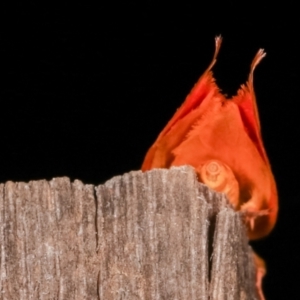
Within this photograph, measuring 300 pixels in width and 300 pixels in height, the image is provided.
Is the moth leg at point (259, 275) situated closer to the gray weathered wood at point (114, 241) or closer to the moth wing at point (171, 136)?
the gray weathered wood at point (114, 241)

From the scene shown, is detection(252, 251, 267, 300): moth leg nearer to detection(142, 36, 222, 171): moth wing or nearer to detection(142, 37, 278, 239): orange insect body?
→ detection(142, 37, 278, 239): orange insect body

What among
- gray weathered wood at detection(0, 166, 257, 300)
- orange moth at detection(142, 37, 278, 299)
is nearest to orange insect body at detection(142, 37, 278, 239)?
orange moth at detection(142, 37, 278, 299)

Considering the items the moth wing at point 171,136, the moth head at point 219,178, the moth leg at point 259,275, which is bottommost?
the moth leg at point 259,275

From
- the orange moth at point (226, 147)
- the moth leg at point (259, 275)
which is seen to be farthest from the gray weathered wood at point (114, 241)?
the orange moth at point (226, 147)

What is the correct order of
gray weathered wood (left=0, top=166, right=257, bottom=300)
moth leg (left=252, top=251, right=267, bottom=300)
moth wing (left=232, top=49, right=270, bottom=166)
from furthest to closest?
moth wing (left=232, top=49, right=270, bottom=166) → moth leg (left=252, top=251, right=267, bottom=300) → gray weathered wood (left=0, top=166, right=257, bottom=300)

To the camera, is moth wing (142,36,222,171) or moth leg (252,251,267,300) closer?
moth leg (252,251,267,300)

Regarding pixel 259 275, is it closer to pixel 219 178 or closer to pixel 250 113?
pixel 219 178

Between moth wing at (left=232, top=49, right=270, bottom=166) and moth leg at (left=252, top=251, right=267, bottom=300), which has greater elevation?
moth wing at (left=232, top=49, right=270, bottom=166)

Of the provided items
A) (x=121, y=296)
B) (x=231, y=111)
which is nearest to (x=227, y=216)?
(x=121, y=296)
